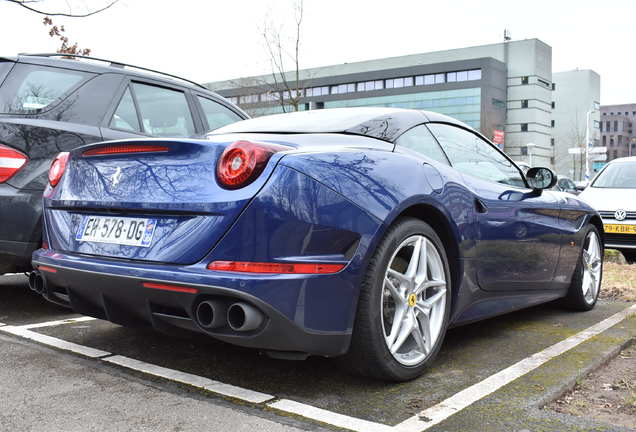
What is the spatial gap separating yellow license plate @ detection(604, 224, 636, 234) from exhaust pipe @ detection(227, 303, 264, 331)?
7.52 metres

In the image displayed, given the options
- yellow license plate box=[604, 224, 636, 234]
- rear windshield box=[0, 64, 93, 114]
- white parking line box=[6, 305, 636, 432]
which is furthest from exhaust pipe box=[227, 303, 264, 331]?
yellow license plate box=[604, 224, 636, 234]

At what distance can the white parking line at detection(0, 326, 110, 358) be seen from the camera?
3428mm

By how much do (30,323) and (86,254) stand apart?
4.87 feet

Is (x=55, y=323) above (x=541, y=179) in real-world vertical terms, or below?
below

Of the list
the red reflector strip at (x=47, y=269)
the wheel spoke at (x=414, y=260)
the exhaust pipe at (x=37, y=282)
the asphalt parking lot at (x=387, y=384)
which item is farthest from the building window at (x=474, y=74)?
the red reflector strip at (x=47, y=269)

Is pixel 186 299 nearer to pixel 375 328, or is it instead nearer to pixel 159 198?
pixel 159 198

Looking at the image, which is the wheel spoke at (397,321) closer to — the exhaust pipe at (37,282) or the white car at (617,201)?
the exhaust pipe at (37,282)

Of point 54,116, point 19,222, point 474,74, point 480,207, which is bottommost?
point 19,222

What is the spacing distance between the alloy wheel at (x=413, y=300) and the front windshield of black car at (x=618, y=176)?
25.1 feet

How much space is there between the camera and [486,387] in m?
2.97

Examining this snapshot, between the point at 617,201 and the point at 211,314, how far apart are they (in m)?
7.91

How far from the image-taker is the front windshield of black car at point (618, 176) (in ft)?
32.4

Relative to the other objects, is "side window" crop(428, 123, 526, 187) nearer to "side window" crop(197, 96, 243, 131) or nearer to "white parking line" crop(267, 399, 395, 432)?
"white parking line" crop(267, 399, 395, 432)

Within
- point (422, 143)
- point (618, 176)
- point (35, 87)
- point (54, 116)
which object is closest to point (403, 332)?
point (422, 143)
